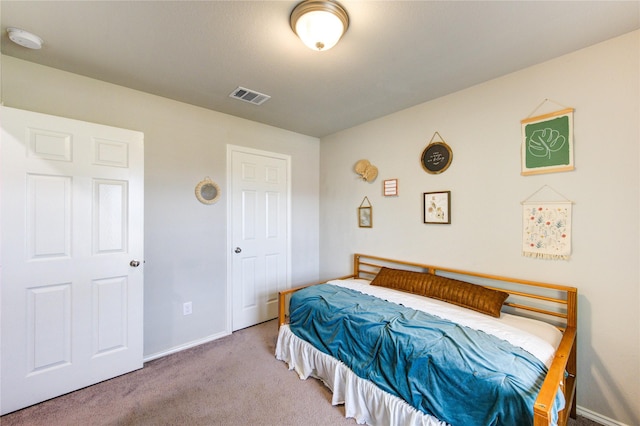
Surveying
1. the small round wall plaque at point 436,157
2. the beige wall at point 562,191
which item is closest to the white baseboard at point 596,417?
the beige wall at point 562,191

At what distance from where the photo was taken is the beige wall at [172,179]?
6.50 feet

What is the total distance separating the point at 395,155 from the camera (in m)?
2.78

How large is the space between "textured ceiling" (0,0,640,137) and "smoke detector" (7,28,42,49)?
1.4 inches

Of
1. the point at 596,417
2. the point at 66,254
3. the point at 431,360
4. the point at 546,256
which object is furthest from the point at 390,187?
the point at 66,254

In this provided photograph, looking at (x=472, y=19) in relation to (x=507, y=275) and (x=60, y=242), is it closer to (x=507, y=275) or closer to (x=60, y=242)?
(x=507, y=275)

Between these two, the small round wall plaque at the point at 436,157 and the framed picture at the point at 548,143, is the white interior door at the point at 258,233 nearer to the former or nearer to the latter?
the small round wall plaque at the point at 436,157

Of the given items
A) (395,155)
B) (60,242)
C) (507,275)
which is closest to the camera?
(60,242)

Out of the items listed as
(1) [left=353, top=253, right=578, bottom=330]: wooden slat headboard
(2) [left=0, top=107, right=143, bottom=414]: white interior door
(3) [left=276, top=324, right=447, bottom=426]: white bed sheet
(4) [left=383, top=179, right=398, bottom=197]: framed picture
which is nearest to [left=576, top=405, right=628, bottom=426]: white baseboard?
(1) [left=353, top=253, right=578, bottom=330]: wooden slat headboard

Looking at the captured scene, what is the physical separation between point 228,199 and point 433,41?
2.30 metres

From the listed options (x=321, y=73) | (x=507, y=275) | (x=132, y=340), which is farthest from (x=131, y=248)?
(x=507, y=275)

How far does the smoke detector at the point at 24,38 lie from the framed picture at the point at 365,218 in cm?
294

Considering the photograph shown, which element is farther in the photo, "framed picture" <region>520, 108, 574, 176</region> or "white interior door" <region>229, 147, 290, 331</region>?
"white interior door" <region>229, 147, 290, 331</region>

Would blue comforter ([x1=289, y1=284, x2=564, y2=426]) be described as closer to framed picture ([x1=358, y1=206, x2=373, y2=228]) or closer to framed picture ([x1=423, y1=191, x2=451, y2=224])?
framed picture ([x1=423, y1=191, x2=451, y2=224])

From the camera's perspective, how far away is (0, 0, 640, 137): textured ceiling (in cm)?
139
